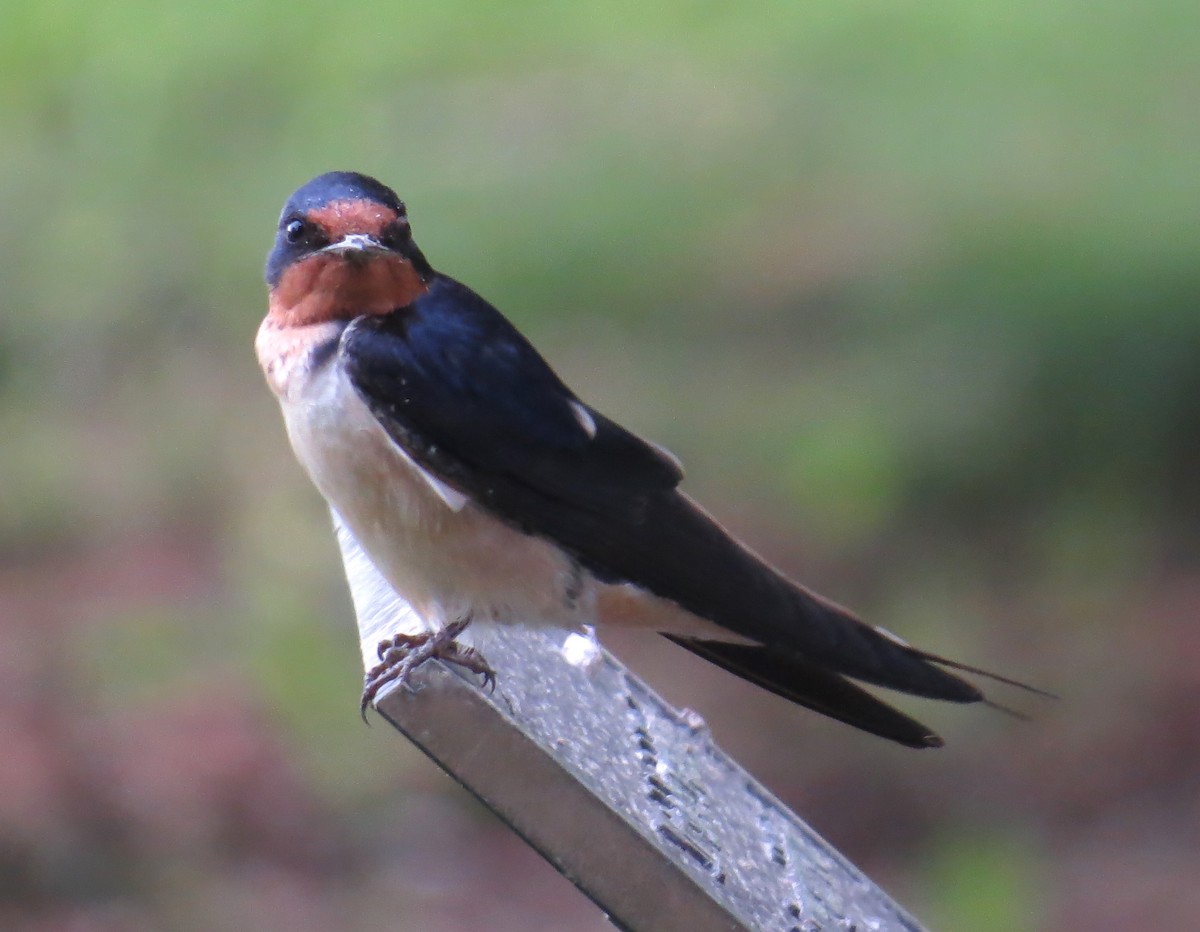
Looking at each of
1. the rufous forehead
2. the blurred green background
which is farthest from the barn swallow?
the blurred green background

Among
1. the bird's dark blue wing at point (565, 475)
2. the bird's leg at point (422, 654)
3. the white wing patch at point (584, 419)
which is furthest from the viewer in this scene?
the white wing patch at point (584, 419)

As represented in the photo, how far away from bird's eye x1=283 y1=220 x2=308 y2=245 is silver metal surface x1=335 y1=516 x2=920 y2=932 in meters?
0.46

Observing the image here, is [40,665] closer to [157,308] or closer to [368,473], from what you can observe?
[157,308]

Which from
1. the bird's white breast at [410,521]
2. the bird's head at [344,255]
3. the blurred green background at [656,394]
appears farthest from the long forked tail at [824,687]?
the blurred green background at [656,394]

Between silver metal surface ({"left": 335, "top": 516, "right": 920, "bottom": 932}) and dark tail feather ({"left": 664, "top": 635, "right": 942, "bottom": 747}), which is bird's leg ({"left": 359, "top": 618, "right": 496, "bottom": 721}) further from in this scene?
dark tail feather ({"left": 664, "top": 635, "right": 942, "bottom": 747})

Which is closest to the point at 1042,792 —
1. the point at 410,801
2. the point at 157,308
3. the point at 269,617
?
the point at 410,801

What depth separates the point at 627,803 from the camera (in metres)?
1.45

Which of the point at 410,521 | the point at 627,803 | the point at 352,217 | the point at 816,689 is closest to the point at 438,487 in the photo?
the point at 410,521

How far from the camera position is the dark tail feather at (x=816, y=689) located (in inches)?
80.4

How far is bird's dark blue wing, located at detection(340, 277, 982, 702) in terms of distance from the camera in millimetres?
2008

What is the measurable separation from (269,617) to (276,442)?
94 cm

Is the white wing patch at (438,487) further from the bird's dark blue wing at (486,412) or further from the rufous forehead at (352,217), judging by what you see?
the rufous forehead at (352,217)

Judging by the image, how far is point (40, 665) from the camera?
5.04 metres

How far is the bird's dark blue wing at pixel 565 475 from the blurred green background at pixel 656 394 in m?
2.23
